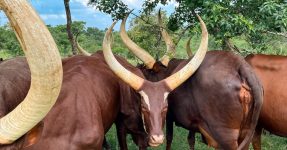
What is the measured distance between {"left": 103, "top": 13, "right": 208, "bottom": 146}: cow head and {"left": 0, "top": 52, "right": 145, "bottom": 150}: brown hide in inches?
10.0

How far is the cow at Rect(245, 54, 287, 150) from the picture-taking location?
19.4 feet

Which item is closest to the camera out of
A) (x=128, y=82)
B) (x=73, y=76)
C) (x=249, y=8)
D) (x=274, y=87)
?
(x=73, y=76)

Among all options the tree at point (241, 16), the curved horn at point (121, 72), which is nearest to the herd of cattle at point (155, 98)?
the curved horn at point (121, 72)

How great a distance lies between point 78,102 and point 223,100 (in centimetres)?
185

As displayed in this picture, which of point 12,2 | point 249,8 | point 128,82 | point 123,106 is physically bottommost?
point 123,106

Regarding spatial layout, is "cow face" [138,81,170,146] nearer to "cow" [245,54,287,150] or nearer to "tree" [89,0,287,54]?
"tree" [89,0,287,54]

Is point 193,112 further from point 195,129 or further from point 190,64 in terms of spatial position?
point 190,64

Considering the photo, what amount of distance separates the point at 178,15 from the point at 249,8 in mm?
1955

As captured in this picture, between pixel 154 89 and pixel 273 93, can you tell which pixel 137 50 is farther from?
pixel 273 93

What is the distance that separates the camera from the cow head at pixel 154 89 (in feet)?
15.6

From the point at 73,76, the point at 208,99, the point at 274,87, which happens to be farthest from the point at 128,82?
the point at 274,87

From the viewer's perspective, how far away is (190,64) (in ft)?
17.3

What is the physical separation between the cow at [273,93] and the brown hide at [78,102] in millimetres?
2129

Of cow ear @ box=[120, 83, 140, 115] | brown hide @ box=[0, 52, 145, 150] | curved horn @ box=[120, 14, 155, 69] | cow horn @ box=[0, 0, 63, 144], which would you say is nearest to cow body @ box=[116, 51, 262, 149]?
cow ear @ box=[120, 83, 140, 115]
